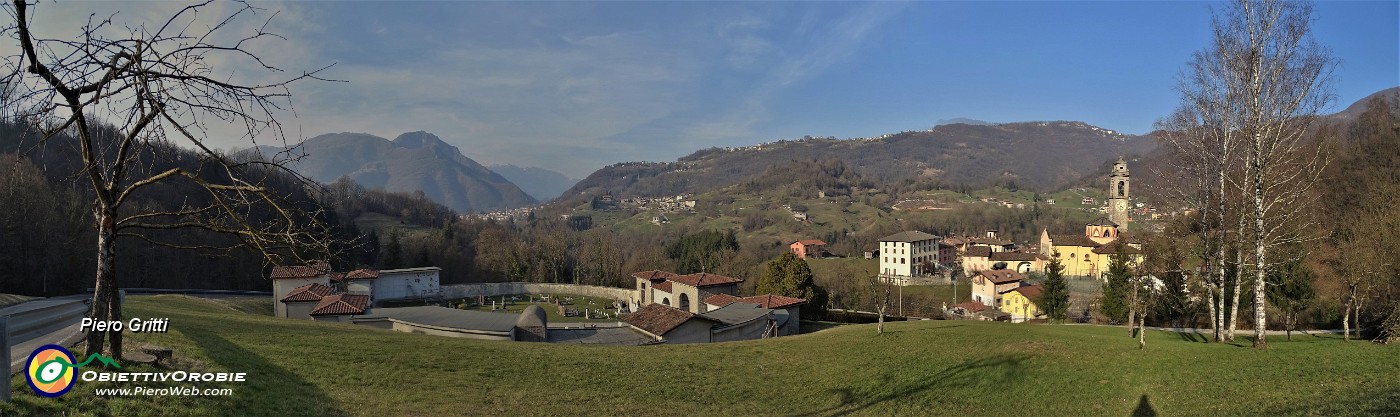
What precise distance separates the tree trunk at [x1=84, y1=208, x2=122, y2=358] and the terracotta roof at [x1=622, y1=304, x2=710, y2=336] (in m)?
21.1

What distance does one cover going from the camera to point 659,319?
30.5 m

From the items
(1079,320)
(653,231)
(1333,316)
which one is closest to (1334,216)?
(1333,316)

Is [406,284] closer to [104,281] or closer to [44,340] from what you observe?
[44,340]

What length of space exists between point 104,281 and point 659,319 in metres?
23.5

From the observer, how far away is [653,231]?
564 feet

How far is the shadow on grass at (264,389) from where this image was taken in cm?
888

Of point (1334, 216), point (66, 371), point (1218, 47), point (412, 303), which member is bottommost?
point (412, 303)

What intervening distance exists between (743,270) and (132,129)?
72335 mm

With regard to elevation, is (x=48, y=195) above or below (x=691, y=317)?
above

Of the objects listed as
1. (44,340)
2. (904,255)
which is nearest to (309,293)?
(44,340)

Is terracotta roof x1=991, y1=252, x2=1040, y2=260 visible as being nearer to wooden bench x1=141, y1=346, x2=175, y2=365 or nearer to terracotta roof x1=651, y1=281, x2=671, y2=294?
terracotta roof x1=651, y1=281, x2=671, y2=294

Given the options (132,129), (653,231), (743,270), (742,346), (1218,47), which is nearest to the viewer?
(132,129)

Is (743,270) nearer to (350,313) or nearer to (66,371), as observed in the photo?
(350,313)

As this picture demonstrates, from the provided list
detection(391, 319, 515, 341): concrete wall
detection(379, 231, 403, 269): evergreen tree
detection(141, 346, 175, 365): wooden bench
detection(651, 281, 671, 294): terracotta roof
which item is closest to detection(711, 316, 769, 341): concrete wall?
detection(391, 319, 515, 341): concrete wall
